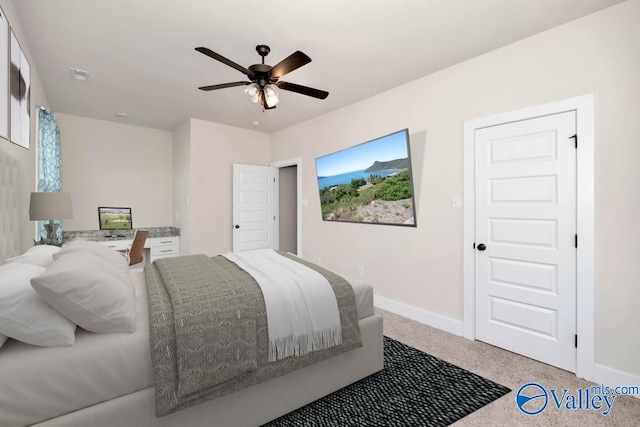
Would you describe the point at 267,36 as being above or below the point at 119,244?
above

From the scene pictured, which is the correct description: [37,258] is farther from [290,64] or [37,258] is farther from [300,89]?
[300,89]

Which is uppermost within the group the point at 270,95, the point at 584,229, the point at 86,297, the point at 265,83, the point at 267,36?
the point at 267,36

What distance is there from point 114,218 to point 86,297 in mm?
4396

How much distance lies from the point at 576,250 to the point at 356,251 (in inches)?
92.1

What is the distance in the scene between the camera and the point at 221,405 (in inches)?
61.2

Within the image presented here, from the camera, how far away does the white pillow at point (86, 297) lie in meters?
1.28

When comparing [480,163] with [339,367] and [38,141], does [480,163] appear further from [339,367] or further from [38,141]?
[38,141]

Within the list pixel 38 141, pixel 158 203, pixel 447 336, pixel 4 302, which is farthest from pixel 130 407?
pixel 158 203

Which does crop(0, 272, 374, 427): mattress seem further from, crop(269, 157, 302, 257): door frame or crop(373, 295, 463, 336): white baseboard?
crop(269, 157, 302, 257): door frame

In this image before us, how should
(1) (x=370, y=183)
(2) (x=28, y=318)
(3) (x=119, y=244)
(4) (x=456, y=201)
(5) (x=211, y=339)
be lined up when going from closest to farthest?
(2) (x=28, y=318) < (5) (x=211, y=339) < (4) (x=456, y=201) < (1) (x=370, y=183) < (3) (x=119, y=244)

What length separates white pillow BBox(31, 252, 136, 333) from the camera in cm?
128

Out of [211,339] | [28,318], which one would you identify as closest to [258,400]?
[211,339]

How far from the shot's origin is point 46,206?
8.64 feet

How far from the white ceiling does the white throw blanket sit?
1.92m
